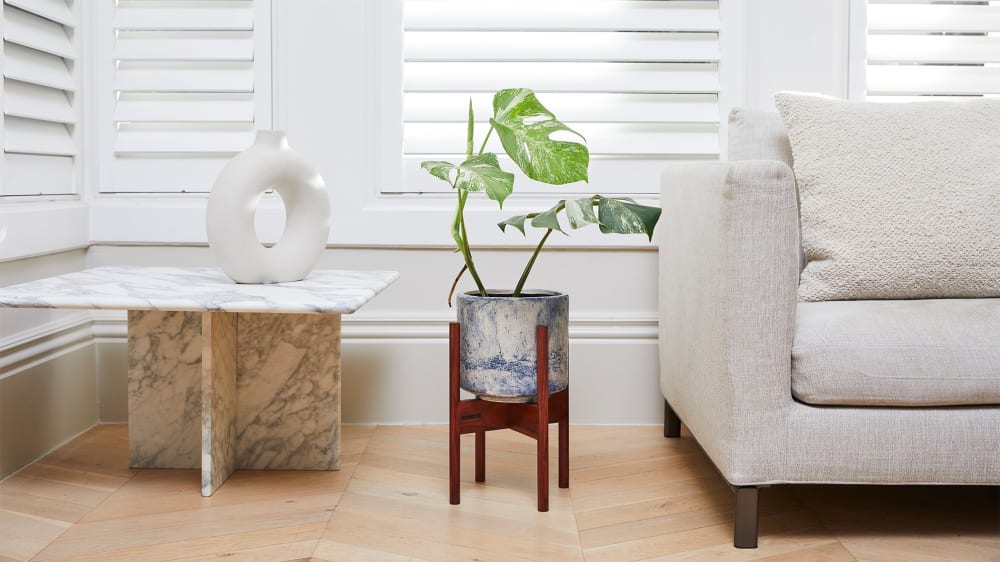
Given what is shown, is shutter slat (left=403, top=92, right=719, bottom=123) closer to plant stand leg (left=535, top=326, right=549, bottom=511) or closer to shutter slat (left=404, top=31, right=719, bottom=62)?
shutter slat (left=404, top=31, right=719, bottom=62)

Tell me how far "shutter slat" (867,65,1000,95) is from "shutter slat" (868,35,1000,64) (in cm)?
3

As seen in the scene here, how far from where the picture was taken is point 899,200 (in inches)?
71.9

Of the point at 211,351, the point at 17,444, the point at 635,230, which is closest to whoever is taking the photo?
the point at 635,230

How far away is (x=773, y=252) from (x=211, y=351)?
107cm

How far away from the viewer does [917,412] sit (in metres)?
1.57

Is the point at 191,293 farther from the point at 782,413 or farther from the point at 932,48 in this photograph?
the point at 932,48

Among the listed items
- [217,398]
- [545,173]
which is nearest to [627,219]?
[545,173]

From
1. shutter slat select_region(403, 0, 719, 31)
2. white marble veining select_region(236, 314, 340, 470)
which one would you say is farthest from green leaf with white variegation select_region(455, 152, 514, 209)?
shutter slat select_region(403, 0, 719, 31)

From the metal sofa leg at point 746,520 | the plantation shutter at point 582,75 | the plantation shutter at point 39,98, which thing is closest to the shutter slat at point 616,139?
the plantation shutter at point 582,75

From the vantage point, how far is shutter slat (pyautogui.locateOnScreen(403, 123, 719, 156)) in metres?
2.44

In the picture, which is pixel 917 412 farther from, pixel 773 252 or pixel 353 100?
pixel 353 100

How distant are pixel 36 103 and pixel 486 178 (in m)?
1.21

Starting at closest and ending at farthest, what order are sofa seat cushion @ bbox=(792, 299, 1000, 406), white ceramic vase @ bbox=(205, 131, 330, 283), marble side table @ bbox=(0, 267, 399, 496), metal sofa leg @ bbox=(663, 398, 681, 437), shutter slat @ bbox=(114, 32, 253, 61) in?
sofa seat cushion @ bbox=(792, 299, 1000, 406), white ceramic vase @ bbox=(205, 131, 330, 283), marble side table @ bbox=(0, 267, 399, 496), metal sofa leg @ bbox=(663, 398, 681, 437), shutter slat @ bbox=(114, 32, 253, 61)

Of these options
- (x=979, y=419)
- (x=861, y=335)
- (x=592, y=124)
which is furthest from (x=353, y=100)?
(x=979, y=419)
